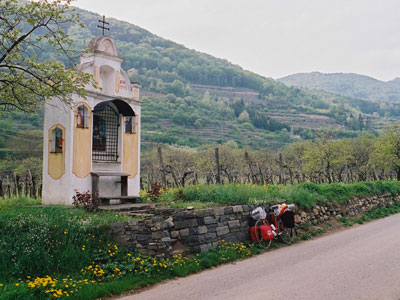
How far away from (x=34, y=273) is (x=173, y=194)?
697 cm

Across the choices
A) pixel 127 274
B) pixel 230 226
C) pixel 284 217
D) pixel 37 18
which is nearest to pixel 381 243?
pixel 284 217

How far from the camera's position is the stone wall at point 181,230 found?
8.25 meters

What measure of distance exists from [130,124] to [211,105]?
102 meters

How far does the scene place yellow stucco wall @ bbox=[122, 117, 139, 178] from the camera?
14148mm

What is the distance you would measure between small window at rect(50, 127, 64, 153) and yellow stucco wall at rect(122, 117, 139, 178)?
→ 2.44 meters

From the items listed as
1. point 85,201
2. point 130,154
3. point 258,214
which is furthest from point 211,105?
point 258,214

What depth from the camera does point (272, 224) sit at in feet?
38.0

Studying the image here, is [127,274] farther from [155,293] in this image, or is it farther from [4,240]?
[4,240]

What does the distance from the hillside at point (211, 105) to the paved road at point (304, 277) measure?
23.6 meters

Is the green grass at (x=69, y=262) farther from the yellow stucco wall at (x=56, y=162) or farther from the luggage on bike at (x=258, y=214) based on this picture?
the yellow stucco wall at (x=56, y=162)

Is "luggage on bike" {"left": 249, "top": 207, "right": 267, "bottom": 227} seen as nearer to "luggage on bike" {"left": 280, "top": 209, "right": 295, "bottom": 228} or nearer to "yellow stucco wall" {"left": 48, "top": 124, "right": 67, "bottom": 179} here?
"luggage on bike" {"left": 280, "top": 209, "right": 295, "bottom": 228}

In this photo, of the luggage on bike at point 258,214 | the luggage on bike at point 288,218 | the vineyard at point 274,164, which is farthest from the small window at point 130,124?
the vineyard at point 274,164

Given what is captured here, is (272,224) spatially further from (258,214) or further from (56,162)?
(56,162)

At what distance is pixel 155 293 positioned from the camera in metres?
6.95
